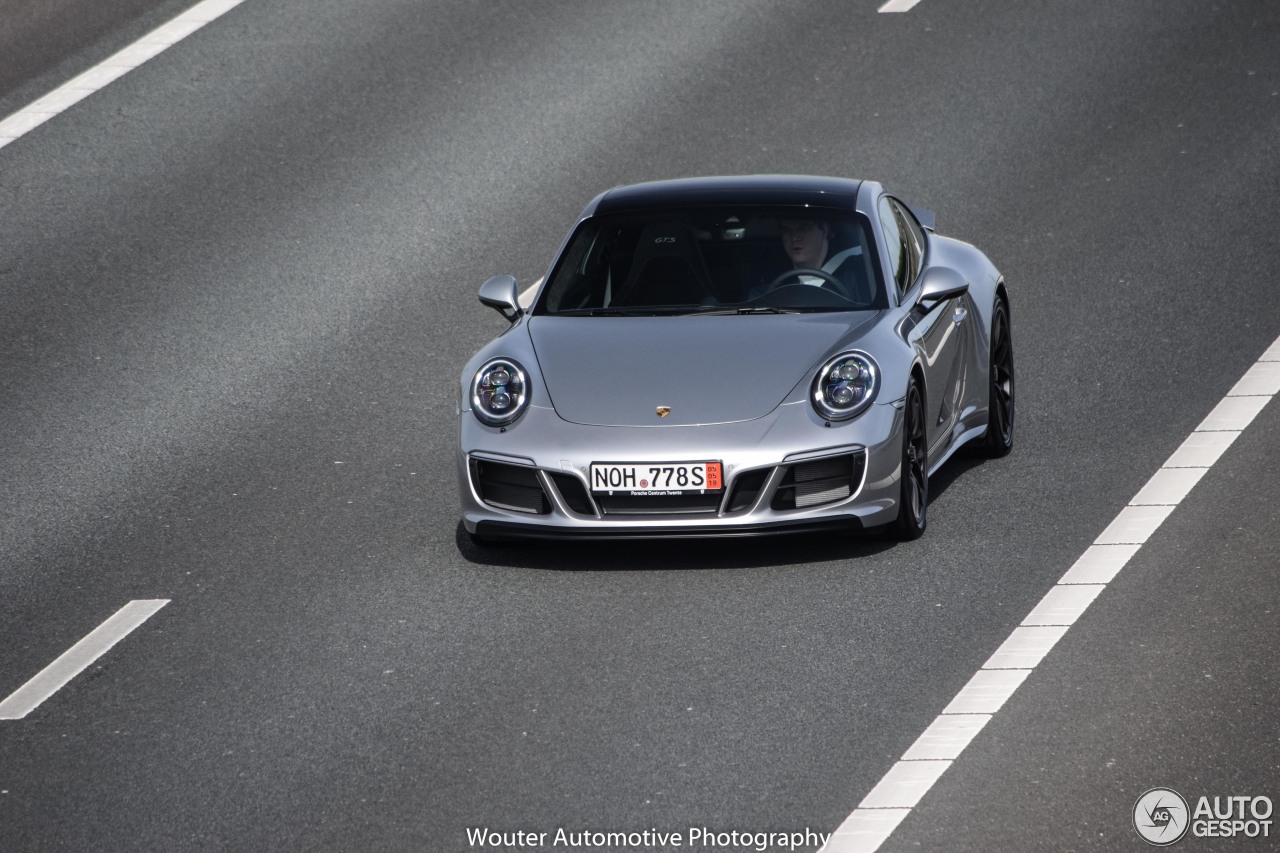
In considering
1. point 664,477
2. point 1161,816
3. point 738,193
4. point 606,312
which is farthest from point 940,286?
point 1161,816

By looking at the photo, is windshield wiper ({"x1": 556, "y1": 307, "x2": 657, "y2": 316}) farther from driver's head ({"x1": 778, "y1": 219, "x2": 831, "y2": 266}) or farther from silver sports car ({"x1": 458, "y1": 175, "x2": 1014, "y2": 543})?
driver's head ({"x1": 778, "y1": 219, "x2": 831, "y2": 266})

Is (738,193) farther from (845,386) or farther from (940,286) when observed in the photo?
(845,386)

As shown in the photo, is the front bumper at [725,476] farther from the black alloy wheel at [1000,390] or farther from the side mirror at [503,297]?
the black alloy wheel at [1000,390]

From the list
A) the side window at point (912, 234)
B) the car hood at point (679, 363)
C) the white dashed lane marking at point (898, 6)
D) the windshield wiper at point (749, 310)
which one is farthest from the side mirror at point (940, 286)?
the white dashed lane marking at point (898, 6)

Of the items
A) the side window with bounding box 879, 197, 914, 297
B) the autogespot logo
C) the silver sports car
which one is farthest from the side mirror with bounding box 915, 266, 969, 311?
the autogespot logo

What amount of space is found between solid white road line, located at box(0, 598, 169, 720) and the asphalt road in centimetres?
8

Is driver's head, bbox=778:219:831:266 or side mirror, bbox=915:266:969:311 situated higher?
driver's head, bbox=778:219:831:266

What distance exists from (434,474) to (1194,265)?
552 cm

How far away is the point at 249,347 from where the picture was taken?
38.4 feet

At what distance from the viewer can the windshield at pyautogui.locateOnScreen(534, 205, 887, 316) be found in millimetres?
8773

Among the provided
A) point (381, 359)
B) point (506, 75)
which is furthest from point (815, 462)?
point (506, 75)

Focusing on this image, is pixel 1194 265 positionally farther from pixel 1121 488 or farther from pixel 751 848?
pixel 751 848

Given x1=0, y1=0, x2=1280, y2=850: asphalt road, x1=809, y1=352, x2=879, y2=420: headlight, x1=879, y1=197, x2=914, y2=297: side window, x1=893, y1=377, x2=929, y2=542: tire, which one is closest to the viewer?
x1=0, y1=0, x2=1280, y2=850: asphalt road

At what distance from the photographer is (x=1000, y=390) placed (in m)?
9.66
